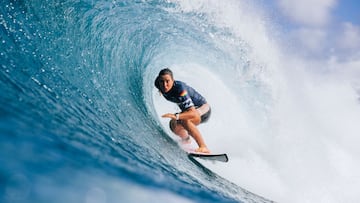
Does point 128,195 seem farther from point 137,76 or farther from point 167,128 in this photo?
point 137,76

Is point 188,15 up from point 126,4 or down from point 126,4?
up

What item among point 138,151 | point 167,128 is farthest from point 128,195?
point 167,128

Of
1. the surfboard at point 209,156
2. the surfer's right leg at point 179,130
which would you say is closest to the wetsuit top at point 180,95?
the surfer's right leg at point 179,130

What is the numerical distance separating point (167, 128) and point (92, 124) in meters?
2.52

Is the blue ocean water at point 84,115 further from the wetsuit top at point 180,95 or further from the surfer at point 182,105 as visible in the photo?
the wetsuit top at point 180,95

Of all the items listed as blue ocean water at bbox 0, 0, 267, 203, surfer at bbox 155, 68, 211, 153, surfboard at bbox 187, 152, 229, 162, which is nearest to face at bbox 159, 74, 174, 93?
surfer at bbox 155, 68, 211, 153

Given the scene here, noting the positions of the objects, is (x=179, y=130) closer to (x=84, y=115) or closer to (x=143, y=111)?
(x=143, y=111)

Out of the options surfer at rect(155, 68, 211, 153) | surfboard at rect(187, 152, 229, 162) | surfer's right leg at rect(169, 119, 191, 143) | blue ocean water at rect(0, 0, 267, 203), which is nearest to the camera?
blue ocean water at rect(0, 0, 267, 203)

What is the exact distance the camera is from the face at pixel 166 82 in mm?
4422

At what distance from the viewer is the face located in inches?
174

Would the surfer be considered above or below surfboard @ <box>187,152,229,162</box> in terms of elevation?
above

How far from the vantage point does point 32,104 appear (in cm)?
248

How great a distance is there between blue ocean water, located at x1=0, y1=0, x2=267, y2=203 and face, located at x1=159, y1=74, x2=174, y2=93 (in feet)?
1.80

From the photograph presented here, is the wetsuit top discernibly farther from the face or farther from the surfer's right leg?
the surfer's right leg
